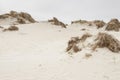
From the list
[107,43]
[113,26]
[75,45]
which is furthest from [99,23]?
[107,43]

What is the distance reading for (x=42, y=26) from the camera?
21.5 metres

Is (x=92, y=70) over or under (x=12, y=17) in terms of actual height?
under

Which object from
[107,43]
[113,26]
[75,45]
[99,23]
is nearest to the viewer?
[107,43]

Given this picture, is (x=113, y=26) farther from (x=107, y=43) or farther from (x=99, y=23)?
(x=107, y=43)

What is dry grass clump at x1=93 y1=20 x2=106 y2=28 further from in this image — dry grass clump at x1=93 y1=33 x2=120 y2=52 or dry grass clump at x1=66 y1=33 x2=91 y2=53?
dry grass clump at x1=93 y1=33 x2=120 y2=52

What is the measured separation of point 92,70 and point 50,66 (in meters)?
1.69

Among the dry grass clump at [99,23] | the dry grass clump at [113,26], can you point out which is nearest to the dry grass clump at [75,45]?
Answer: the dry grass clump at [113,26]

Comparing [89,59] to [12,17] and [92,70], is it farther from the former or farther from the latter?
[12,17]

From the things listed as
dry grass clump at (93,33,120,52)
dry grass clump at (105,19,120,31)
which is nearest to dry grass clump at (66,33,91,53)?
dry grass clump at (93,33,120,52)

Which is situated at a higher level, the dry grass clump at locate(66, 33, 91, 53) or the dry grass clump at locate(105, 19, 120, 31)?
the dry grass clump at locate(105, 19, 120, 31)

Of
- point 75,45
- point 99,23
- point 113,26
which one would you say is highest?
point 99,23

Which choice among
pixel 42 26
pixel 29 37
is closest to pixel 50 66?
pixel 29 37

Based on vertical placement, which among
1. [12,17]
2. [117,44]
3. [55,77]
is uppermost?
[12,17]

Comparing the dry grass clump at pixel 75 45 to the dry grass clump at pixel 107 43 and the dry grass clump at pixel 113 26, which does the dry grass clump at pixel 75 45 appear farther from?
the dry grass clump at pixel 113 26
